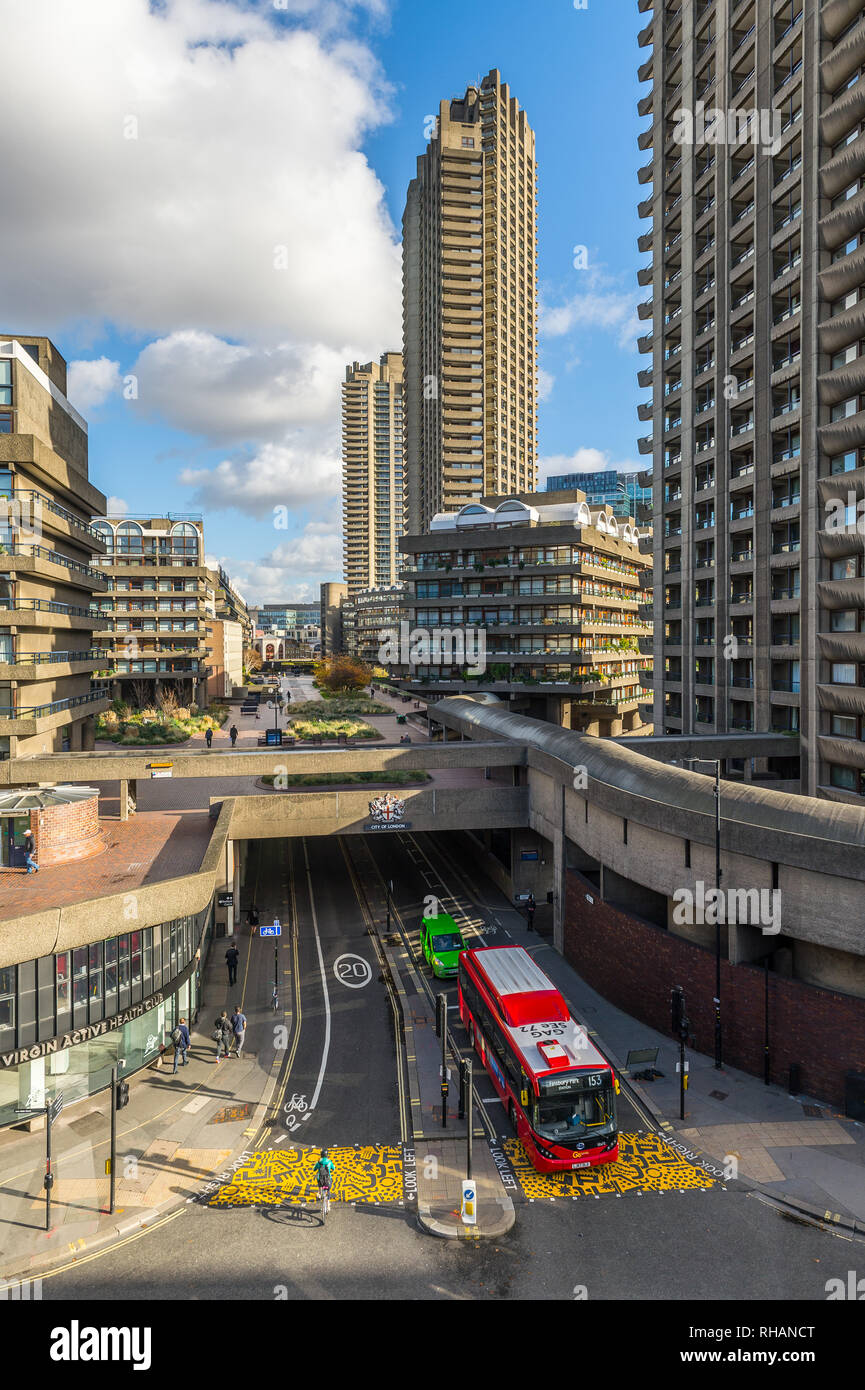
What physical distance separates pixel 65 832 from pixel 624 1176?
74.4 feet

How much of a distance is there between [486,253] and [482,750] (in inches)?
3904

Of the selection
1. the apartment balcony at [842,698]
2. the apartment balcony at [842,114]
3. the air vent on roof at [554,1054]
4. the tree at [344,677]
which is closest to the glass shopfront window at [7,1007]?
the air vent on roof at [554,1054]

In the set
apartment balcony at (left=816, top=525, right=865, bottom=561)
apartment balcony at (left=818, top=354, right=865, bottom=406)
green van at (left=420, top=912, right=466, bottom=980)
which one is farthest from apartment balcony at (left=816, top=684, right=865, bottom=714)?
green van at (left=420, top=912, right=466, bottom=980)

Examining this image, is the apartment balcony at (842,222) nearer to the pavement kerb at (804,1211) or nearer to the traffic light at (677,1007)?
the traffic light at (677,1007)

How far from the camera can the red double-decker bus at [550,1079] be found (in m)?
18.9

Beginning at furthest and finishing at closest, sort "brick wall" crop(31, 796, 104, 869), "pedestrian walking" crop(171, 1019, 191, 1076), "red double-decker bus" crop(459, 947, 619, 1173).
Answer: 1. "brick wall" crop(31, 796, 104, 869)
2. "pedestrian walking" crop(171, 1019, 191, 1076)
3. "red double-decker bus" crop(459, 947, 619, 1173)

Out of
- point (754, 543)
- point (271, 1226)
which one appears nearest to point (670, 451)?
point (754, 543)

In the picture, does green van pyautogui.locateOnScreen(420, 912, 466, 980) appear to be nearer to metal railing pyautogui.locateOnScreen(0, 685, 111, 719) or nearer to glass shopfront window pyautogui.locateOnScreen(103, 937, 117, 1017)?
glass shopfront window pyautogui.locateOnScreen(103, 937, 117, 1017)

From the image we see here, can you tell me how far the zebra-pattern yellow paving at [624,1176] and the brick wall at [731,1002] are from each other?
5.06 metres

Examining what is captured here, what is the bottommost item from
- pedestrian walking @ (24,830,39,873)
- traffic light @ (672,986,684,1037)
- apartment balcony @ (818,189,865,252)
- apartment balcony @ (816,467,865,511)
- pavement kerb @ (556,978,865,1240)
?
pavement kerb @ (556,978,865,1240)

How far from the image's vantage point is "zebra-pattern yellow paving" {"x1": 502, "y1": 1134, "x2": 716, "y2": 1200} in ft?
61.0

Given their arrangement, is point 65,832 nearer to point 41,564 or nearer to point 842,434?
point 41,564

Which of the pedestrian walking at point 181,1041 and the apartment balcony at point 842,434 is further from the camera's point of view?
the apartment balcony at point 842,434

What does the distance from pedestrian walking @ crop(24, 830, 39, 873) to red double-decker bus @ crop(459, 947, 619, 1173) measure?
17.3 metres
